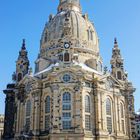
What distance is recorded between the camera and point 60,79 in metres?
52.2

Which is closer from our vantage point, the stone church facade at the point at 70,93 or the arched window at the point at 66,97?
the stone church facade at the point at 70,93

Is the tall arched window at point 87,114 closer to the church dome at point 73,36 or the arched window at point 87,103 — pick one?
the arched window at point 87,103

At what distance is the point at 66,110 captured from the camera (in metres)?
50.4

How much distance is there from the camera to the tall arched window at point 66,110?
163 feet

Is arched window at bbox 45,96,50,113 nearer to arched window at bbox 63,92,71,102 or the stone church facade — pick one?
the stone church facade

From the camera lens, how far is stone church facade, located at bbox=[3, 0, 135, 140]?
1982 inches

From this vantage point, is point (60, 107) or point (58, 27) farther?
point (58, 27)

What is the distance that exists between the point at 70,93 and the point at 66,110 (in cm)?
314

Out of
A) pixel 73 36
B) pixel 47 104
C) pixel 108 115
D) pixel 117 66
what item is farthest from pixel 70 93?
pixel 117 66

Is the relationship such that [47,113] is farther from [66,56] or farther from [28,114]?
[66,56]

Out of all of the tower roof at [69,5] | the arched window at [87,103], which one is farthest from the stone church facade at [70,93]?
the tower roof at [69,5]

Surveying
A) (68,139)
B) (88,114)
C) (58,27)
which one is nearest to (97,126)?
(88,114)

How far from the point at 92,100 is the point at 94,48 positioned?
16.2 meters

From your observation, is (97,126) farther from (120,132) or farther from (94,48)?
(94,48)
